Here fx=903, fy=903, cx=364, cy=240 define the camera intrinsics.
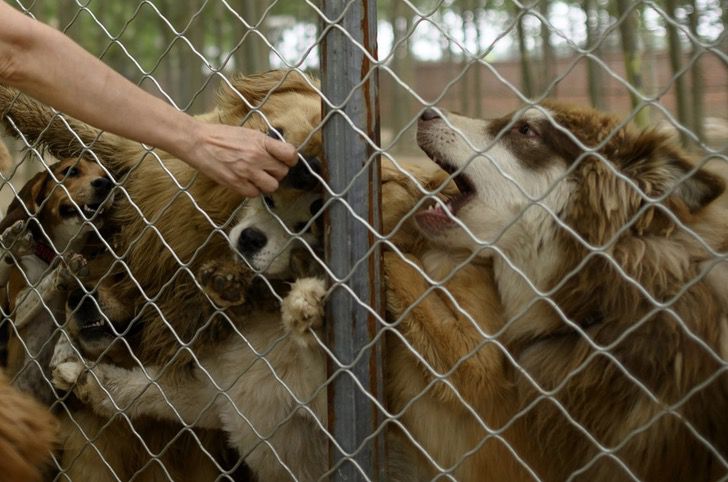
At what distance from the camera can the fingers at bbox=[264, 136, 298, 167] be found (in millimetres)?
2576

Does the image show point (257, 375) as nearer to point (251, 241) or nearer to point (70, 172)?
point (251, 241)

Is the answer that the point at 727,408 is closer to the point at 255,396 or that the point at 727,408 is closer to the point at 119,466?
the point at 255,396

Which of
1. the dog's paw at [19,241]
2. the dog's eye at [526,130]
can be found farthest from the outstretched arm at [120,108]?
the dog's paw at [19,241]

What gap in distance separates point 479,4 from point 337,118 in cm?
883

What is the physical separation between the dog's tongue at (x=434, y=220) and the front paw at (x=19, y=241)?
5.76ft

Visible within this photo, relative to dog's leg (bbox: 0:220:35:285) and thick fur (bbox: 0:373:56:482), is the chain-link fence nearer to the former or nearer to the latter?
dog's leg (bbox: 0:220:35:285)

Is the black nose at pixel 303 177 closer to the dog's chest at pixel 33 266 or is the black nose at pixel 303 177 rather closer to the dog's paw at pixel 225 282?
the dog's paw at pixel 225 282

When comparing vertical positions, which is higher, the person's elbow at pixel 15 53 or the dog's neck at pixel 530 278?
the person's elbow at pixel 15 53

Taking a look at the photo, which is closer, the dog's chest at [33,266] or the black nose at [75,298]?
the black nose at [75,298]

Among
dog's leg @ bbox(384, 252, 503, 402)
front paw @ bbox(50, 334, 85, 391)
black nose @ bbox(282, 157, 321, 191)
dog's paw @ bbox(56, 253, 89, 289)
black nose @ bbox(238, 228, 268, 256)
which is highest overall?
black nose @ bbox(282, 157, 321, 191)

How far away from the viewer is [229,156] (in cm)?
255

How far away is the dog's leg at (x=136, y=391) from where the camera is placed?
3293mm

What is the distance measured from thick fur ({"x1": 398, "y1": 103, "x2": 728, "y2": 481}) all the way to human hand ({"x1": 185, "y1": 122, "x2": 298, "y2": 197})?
50cm

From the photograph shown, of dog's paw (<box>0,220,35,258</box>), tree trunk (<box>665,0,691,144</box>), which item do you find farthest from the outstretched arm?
tree trunk (<box>665,0,691,144</box>)
